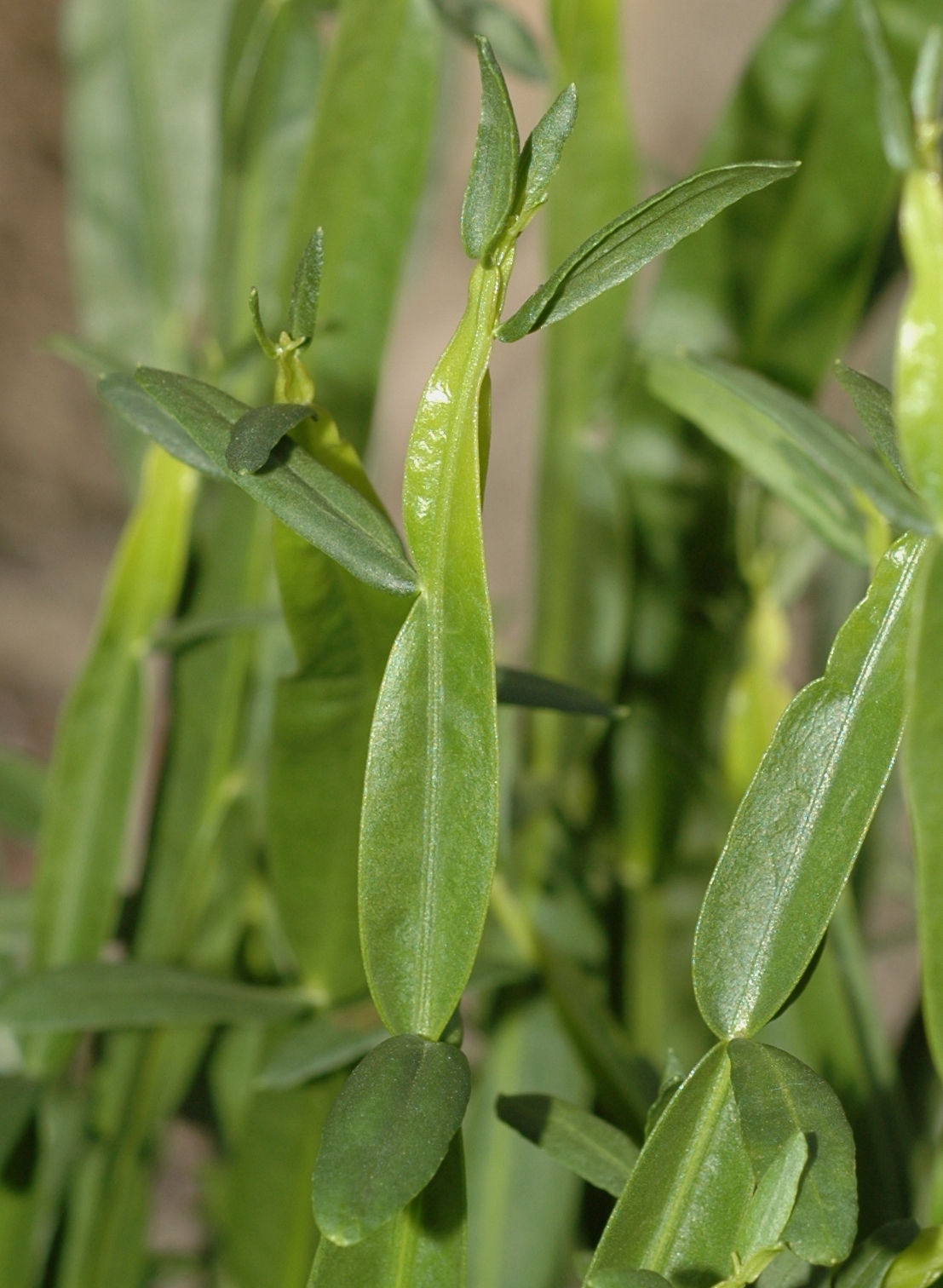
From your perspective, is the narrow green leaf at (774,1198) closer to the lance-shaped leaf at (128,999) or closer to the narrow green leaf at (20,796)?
the lance-shaped leaf at (128,999)

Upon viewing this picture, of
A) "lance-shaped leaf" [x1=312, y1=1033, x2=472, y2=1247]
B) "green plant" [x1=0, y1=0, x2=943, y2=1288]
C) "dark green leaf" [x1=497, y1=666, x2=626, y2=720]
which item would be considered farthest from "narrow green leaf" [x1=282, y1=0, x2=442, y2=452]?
"lance-shaped leaf" [x1=312, y1=1033, x2=472, y2=1247]

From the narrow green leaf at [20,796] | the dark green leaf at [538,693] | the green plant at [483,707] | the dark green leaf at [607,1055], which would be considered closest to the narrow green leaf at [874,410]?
the green plant at [483,707]

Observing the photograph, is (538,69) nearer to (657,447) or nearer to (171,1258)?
(657,447)

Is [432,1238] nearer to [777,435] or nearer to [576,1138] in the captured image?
[576,1138]

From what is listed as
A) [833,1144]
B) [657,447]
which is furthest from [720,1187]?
[657,447]

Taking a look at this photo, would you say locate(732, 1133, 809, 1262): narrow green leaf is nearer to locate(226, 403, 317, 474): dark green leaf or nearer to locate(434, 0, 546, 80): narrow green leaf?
locate(226, 403, 317, 474): dark green leaf

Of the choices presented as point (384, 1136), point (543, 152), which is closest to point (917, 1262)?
point (384, 1136)
